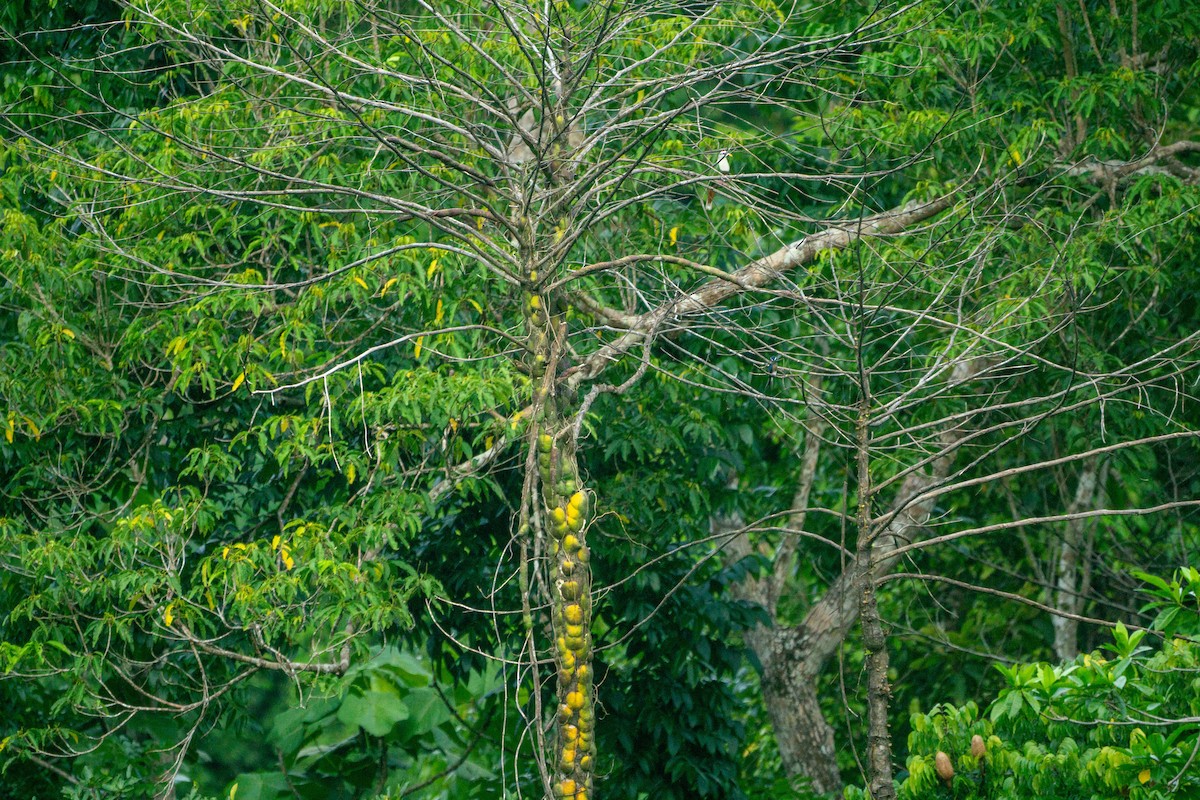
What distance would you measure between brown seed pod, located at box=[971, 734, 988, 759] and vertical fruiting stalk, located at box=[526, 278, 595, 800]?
1182 mm

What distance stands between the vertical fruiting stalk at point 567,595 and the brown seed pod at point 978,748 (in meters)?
1.18

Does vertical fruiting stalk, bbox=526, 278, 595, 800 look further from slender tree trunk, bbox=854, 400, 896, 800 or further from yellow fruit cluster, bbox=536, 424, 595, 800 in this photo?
slender tree trunk, bbox=854, 400, 896, 800

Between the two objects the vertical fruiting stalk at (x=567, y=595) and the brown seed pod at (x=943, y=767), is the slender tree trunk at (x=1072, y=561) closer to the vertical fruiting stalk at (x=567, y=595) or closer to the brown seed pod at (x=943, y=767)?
the brown seed pod at (x=943, y=767)

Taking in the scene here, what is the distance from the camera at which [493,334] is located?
5.34 metres

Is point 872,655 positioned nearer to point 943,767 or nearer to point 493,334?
point 943,767

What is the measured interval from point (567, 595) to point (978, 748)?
1.37m

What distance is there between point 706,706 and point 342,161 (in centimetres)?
334

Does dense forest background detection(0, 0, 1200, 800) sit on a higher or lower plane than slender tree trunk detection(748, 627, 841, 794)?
higher

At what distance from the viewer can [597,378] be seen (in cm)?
522

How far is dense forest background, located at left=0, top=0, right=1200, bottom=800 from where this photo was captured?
187 inches

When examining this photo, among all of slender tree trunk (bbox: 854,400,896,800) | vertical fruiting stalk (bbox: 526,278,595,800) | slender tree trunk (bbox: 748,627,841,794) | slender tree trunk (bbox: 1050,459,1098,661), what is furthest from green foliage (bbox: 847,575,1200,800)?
slender tree trunk (bbox: 748,627,841,794)

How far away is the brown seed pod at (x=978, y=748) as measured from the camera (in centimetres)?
367

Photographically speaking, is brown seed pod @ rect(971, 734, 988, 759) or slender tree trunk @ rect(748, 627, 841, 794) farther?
slender tree trunk @ rect(748, 627, 841, 794)

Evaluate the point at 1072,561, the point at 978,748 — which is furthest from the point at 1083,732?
the point at 1072,561
